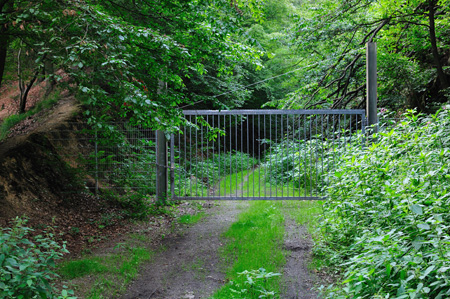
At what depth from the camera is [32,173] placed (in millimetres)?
6320

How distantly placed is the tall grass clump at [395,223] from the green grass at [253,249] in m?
0.73

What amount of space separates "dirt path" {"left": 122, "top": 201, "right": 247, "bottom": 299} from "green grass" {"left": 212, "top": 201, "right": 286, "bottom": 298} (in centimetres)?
17

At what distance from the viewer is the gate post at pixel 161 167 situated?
23.7 ft

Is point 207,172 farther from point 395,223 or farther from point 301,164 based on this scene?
point 395,223

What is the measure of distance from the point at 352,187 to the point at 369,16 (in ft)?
28.9

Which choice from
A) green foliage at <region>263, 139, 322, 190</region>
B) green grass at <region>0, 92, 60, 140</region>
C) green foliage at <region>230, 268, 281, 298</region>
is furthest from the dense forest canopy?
green foliage at <region>230, 268, 281, 298</region>

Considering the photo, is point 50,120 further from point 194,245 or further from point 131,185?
point 194,245

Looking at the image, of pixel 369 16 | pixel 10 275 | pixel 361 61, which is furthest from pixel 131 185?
pixel 369 16

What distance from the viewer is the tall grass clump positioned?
2.35 m

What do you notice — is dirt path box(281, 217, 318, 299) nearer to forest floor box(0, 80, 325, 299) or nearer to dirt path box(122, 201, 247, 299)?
forest floor box(0, 80, 325, 299)

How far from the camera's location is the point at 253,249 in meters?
5.02

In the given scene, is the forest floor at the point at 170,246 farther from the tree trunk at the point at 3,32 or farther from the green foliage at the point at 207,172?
the tree trunk at the point at 3,32

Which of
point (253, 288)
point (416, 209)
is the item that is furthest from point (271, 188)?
point (416, 209)

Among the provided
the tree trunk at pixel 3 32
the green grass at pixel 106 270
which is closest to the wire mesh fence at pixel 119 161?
the tree trunk at pixel 3 32
